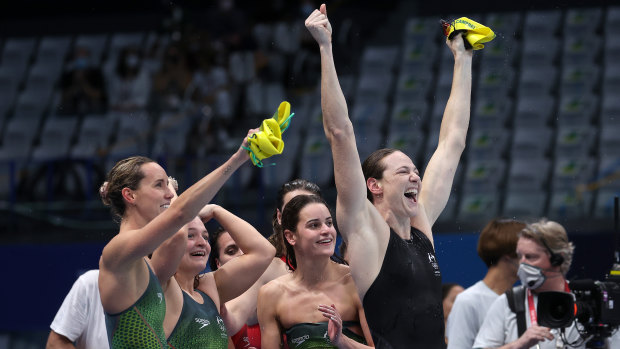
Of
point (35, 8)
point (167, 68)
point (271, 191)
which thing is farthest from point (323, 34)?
point (35, 8)

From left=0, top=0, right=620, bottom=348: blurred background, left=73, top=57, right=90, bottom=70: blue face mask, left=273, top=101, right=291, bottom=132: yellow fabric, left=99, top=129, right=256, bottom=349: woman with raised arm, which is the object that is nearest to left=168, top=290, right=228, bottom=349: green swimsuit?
left=99, top=129, right=256, bottom=349: woman with raised arm

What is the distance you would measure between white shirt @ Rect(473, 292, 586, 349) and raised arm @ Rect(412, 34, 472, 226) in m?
0.51

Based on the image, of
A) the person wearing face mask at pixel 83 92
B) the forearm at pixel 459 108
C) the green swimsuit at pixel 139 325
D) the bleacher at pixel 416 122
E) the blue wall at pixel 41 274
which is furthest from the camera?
the person wearing face mask at pixel 83 92

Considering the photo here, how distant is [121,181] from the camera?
3496 millimetres

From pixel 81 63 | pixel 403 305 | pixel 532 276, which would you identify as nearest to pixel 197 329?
pixel 403 305

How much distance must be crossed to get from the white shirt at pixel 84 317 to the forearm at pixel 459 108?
165 cm

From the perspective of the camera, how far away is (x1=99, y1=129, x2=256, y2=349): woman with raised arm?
3.09 m

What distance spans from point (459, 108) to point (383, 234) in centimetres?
89

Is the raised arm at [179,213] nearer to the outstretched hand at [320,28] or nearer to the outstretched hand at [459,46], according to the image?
the outstretched hand at [320,28]

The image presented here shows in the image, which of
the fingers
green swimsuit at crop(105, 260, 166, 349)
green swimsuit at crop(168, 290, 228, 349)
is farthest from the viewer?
green swimsuit at crop(168, 290, 228, 349)

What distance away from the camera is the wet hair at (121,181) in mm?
3488

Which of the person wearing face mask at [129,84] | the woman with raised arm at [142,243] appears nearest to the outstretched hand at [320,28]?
the woman with raised arm at [142,243]

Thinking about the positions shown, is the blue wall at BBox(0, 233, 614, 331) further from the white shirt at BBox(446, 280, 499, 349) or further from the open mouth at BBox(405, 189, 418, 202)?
the open mouth at BBox(405, 189, 418, 202)

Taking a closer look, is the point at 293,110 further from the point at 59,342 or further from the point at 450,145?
the point at 59,342
